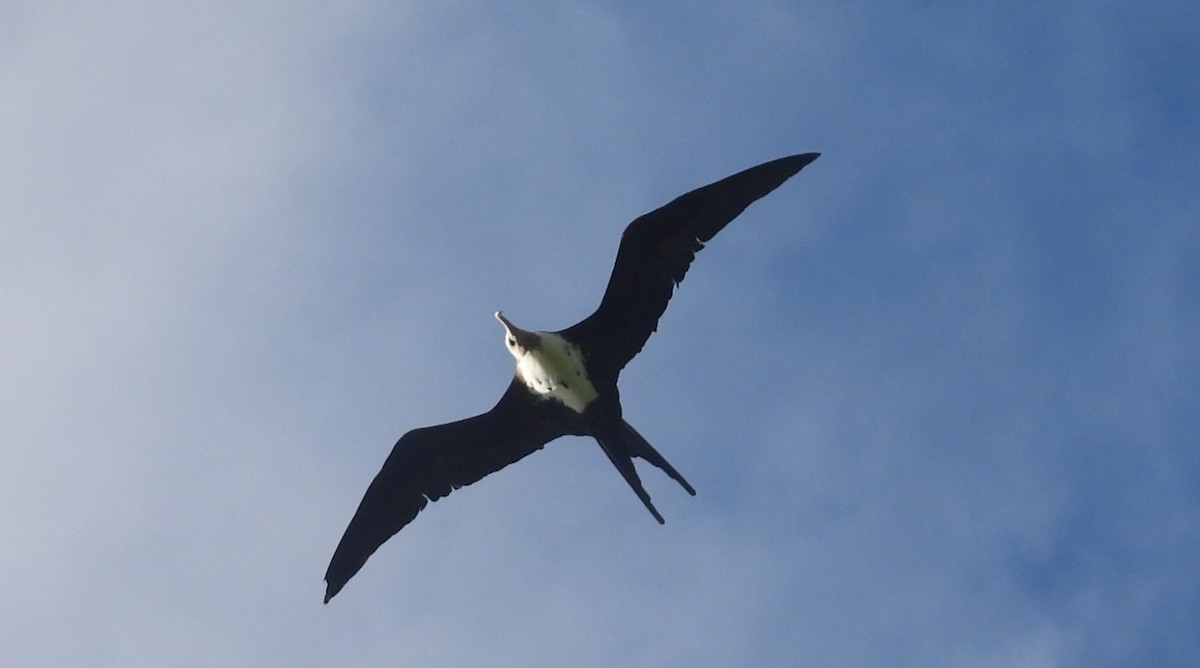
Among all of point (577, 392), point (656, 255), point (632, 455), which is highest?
point (656, 255)

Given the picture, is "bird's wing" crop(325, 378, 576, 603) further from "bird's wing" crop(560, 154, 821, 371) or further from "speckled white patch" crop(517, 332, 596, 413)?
"bird's wing" crop(560, 154, 821, 371)

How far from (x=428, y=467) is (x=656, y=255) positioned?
3.43m

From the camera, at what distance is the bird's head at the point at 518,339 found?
16.7 m

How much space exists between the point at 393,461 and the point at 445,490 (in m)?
0.64

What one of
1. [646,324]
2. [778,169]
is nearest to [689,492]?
[646,324]

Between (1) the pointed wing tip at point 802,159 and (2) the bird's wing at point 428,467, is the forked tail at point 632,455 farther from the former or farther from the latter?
(1) the pointed wing tip at point 802,159

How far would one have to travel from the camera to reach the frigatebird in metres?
16.3

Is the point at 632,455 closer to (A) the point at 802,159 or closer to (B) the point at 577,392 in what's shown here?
(B) the point at 577,392

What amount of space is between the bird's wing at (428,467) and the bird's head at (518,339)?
2.24ft

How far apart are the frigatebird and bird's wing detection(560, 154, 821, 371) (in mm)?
10

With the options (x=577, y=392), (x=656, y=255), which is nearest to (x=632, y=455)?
(x=577, y=392)

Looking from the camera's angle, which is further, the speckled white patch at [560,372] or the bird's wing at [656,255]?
the speckled white patch at [560,372]

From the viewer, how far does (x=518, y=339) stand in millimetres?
16688

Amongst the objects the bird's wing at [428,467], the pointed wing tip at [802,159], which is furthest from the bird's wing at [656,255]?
the bird's wing at [428,467]
